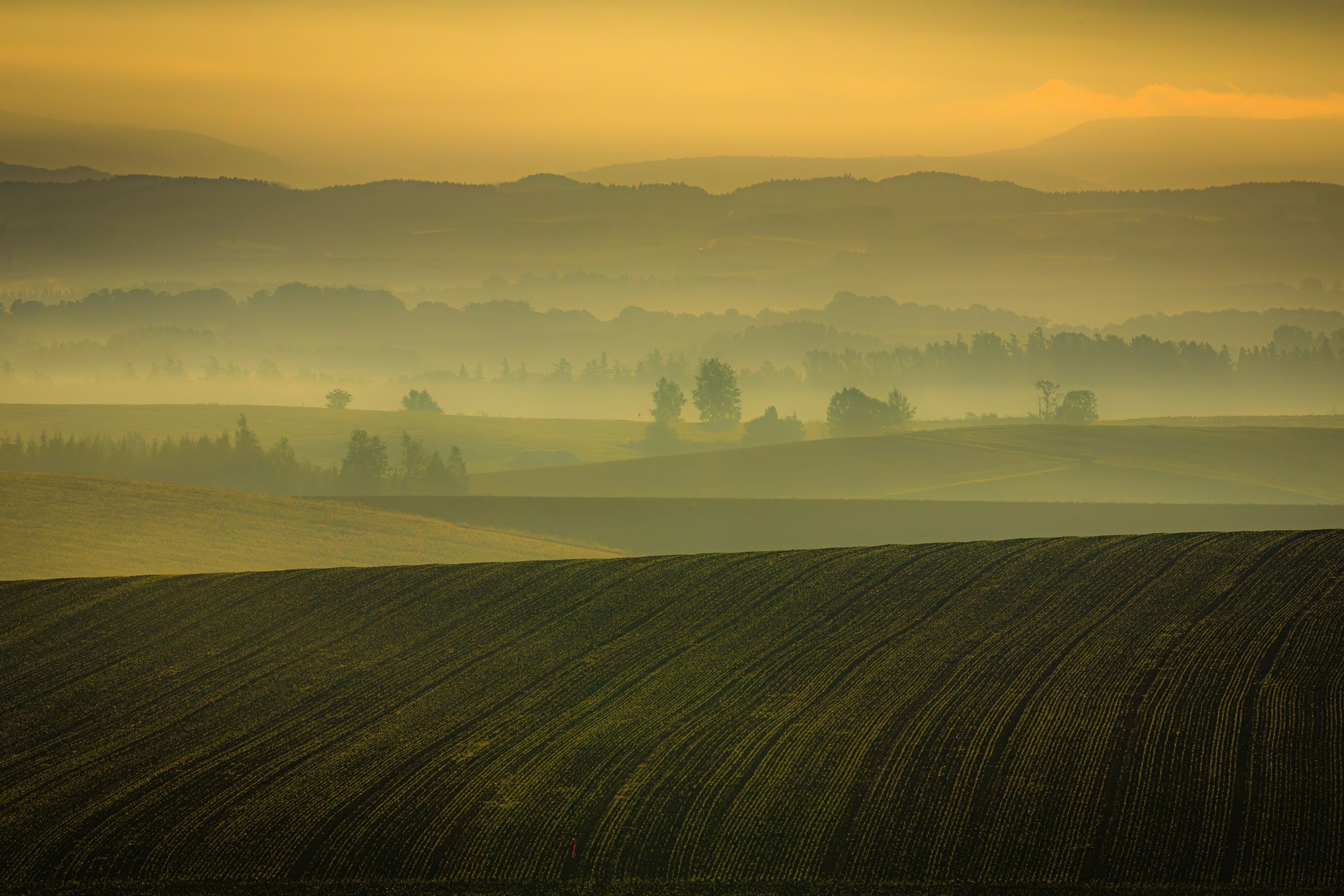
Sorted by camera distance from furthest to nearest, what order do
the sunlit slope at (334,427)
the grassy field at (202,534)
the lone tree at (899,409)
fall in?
the lone tree at (899,409) < the sunlit slope at (334,427) < the grassy field at (202,534)

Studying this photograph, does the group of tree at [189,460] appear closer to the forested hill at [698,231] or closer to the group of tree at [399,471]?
the group of tree at [399,471]

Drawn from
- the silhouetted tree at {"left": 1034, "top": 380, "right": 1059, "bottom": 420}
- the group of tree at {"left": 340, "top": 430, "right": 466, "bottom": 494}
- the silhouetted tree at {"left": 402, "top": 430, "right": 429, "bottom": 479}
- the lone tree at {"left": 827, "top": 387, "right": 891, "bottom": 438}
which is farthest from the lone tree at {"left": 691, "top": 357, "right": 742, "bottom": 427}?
the silhouetted tree at {"left": 1034, "top": 380, "right": 1059, "bottom": 420}

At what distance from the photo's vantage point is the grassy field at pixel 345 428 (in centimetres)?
3103

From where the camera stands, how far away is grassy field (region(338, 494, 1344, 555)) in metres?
26.3

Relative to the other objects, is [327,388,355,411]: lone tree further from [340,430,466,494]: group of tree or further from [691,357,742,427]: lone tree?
[691,357,742,427]: lone tree

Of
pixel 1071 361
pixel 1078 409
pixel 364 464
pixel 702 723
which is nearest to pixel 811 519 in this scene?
pixel 364 464

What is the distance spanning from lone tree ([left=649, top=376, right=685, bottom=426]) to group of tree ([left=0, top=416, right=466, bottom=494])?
22.4 feet

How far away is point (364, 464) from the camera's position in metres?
30.6

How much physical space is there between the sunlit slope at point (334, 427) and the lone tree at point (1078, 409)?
14.0 m

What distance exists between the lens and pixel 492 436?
3584 cm

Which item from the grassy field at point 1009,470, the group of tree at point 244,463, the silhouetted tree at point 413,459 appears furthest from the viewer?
the grassy field at point 1009,470

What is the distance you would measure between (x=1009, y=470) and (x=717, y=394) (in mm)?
9137

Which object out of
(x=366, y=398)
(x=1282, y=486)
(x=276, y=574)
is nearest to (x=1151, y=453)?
(x=1282, y=486)

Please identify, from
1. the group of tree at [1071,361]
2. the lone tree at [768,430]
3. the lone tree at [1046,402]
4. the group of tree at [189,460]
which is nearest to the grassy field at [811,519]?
the group of tree at [189,460]
